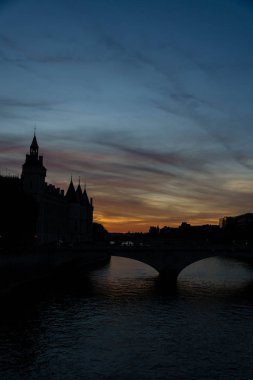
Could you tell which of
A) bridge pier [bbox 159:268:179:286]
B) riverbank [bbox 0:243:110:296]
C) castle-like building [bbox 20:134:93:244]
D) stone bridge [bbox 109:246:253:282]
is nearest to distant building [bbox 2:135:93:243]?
castle-like building [bbox 20:134:93:244]

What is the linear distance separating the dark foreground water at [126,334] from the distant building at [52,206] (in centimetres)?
2909

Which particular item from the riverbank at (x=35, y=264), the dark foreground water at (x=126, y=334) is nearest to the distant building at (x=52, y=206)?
the riverbank at (x=35, y=264)

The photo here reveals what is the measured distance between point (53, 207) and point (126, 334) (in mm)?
77865

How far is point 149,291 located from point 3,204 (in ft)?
66.7

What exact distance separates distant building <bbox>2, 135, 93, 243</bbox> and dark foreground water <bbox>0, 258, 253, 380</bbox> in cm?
2909

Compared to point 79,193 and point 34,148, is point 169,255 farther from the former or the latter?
point 79,193

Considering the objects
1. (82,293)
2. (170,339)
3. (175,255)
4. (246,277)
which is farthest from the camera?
(246,277)

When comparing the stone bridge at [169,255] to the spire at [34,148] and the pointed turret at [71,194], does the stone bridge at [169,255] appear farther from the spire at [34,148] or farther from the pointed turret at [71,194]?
the pointed turret at [71,194]

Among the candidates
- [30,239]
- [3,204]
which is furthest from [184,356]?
[30,239]

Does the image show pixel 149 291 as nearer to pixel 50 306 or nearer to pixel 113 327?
pixel 50 306

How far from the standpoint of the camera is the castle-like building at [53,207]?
317 ft

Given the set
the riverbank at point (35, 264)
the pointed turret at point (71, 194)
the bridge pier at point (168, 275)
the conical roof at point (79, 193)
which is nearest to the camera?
the riverbank at point (35, 264)

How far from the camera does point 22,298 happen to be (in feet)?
163

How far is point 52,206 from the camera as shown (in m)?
111
